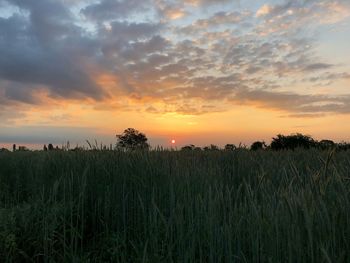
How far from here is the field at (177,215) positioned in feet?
8.98

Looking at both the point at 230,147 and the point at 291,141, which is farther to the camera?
the point at 291,141

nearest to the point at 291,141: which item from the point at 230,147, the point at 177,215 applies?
the point at 230,147

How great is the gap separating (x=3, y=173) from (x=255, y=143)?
7850mm

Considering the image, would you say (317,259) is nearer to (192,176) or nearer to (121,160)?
(192,176)

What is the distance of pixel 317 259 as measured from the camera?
2559 millimetres

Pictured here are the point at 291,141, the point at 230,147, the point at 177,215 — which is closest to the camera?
the point at 177,215

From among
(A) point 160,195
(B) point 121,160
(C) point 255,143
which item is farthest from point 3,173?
(C) point 255,143

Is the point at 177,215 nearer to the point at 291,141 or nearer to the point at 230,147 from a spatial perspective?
the point at 230,147

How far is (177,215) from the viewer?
404cm

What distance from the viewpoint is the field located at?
2736mm

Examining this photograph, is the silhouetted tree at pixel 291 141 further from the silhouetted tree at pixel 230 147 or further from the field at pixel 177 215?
the field at pixel 177 215

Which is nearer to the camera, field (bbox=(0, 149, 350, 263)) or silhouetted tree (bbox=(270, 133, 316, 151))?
field (bbox=(0, 149, 350, 263))

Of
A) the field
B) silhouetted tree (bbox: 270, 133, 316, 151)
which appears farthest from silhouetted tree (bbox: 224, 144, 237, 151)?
silhouetted tree (bbox: 270, 133, 316, 151)

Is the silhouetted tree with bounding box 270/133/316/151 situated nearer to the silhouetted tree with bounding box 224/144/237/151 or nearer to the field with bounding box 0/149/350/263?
the silhouetted tree with bounding box 224/144/237/151
